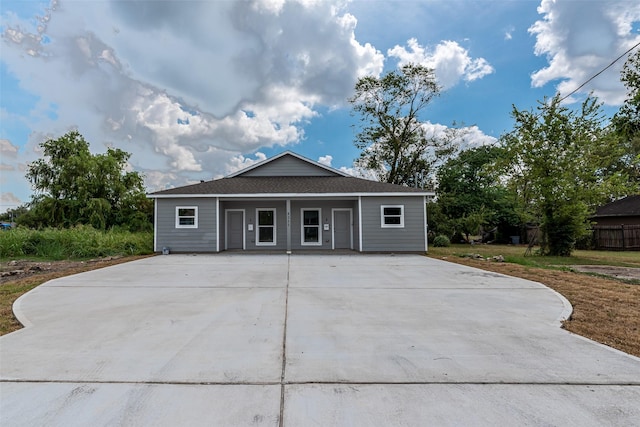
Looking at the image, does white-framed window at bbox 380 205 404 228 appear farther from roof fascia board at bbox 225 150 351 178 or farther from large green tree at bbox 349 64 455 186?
large green tree at bbox 349 64 455 186

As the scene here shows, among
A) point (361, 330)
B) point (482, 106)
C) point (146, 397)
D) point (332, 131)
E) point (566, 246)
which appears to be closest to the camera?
point (146, 397)

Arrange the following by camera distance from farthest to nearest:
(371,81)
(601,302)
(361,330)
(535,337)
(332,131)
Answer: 1. (371,81)
2. (332,131)
3. (601,302)
4. (361,330)
5. (535,337)

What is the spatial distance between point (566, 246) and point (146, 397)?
1669 centimetres

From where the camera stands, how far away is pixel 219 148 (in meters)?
21.1

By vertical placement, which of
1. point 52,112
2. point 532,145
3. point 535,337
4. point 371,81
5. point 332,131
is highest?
point 371,81

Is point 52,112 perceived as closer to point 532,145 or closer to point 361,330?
point 361,330

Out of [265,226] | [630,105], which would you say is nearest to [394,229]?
[265,226]

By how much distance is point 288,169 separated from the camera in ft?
55.1

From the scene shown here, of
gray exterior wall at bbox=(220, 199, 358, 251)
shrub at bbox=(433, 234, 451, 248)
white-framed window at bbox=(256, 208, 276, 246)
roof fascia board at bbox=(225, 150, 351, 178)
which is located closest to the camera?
gray exterior wall at bbox=(220, 199, 358, 251)

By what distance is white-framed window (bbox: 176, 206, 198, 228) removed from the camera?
13953 mm

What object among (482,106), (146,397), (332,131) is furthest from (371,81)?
(146,397)

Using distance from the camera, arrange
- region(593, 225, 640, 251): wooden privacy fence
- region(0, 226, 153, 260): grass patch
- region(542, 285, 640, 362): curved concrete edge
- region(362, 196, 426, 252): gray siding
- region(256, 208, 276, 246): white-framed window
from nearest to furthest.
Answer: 1. region(542, 285, 640, 362): curved concrete edge
2. region(0, 226, 153, 260): grass patch
3. region(362, 196, 426, 252): gray siding
4. region(256, 208, 276, 246): white-framed window
5. region(593, 225, 640, 251): wooden privacy fence

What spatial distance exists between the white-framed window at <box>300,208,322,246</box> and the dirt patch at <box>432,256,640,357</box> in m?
8.97

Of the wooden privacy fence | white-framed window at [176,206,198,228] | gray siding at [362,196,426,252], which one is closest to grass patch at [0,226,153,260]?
white-framed window at [176,206,198,228]
